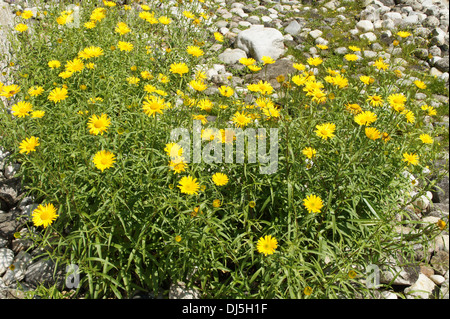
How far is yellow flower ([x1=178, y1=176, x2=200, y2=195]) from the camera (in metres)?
2.17

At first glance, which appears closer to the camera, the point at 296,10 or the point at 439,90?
the point at 439,90

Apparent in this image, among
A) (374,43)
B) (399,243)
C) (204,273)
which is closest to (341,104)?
(399,243)

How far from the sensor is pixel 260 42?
5.43m

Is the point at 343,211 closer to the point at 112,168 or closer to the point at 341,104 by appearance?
the point at 341,104

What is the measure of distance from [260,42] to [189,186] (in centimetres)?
379

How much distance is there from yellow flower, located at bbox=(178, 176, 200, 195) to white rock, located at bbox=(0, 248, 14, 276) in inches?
58.5

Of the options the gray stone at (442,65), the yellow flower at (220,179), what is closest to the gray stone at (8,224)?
the yellow flower at (220,179)

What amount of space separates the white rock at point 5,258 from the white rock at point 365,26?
5795 millimetres

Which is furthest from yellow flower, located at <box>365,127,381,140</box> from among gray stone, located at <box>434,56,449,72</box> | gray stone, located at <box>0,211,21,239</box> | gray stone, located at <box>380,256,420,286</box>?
gray stone, located at <box>434,56,449,72</box>

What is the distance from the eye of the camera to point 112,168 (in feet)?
7.98

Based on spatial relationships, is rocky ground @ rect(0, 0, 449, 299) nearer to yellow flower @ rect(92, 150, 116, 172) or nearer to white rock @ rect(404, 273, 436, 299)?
white rock @ rect(404, 273, 436, 299)

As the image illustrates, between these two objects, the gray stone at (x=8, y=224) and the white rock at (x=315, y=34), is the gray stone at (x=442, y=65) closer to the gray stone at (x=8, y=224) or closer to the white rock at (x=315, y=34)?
the white rock at (x=315, y=34)

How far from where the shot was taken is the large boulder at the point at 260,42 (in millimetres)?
5395

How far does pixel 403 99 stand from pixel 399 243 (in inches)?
40.2
